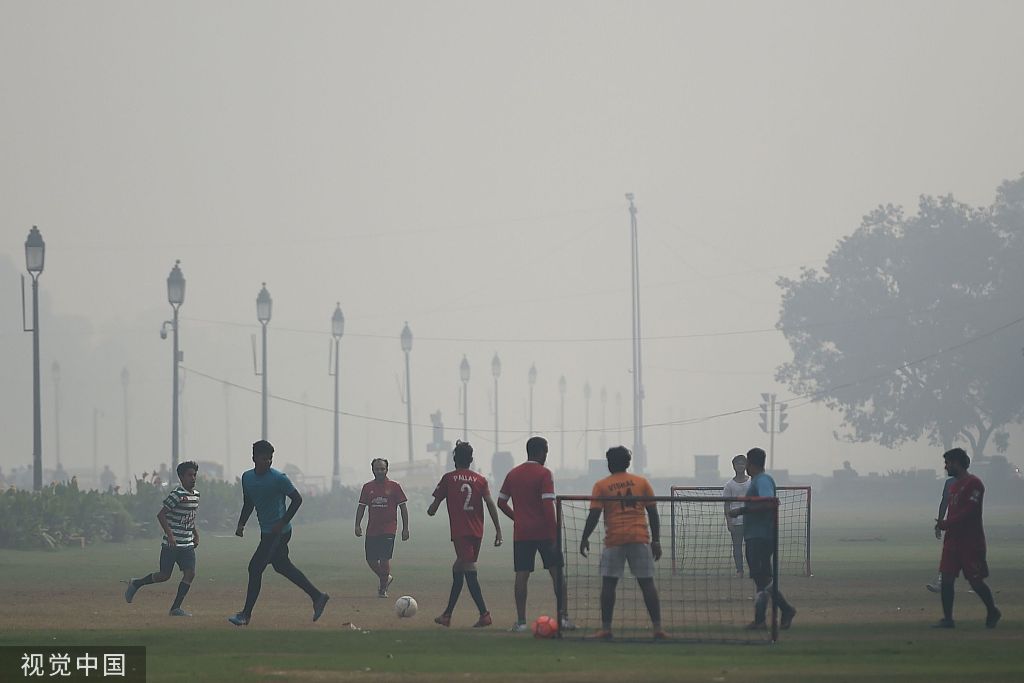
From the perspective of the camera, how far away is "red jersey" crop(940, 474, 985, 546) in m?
19.8

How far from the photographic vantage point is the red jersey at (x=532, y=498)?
1953 cm

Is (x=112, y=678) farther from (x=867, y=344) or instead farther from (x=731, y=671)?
(x=867, y=344)

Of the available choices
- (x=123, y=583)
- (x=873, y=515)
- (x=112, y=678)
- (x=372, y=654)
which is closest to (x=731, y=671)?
(x=372, y=654)

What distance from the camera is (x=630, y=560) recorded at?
18.2 m

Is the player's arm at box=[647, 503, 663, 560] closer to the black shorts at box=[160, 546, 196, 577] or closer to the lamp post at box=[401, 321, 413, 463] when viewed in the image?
the black shorts at box=[160, 546, 196, 577]

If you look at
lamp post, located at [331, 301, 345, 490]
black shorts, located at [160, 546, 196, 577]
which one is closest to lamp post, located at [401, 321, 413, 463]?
lamp post, located at [331, 301, 345, 490]

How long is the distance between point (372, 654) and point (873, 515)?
177 ft

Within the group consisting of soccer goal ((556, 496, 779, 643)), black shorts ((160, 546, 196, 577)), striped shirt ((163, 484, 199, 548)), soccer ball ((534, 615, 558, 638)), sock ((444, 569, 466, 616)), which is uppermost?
striped shirt ((163, 484, 199, 548))

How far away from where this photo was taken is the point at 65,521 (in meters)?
42.3

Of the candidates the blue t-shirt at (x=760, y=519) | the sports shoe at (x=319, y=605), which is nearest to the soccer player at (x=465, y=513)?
the sports shoe at (x=319, y=605)

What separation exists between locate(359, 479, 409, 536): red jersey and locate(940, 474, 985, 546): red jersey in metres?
8.30

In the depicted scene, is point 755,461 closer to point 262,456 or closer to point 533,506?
point 533,506

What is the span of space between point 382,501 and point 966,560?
8760mm

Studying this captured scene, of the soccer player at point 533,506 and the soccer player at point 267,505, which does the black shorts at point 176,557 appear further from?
the soccer player at point 533,506
